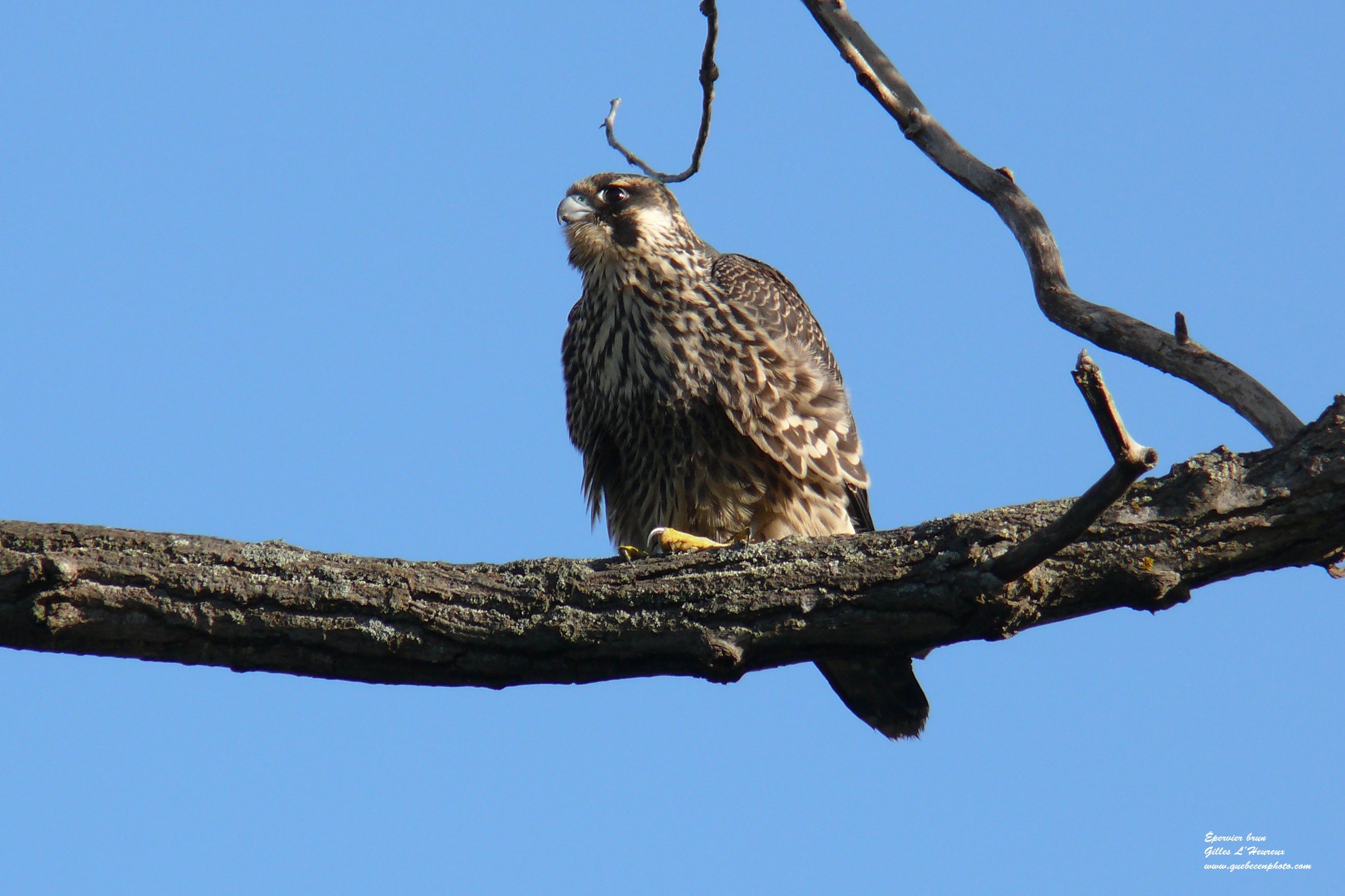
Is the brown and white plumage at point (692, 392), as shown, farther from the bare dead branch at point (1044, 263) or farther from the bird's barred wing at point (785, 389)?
the bare dead branch at point (1044, 263)

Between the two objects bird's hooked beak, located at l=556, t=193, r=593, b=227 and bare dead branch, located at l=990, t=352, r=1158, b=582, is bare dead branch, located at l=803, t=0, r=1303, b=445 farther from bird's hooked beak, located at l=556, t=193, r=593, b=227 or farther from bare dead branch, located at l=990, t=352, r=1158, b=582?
bird's hooked beak, located at l=556, t=193, r=593, b=227

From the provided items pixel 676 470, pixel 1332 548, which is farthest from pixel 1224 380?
pixel 676 470

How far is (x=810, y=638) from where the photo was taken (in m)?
2.96

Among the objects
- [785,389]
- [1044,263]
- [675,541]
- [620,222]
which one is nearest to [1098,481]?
[1044,263]

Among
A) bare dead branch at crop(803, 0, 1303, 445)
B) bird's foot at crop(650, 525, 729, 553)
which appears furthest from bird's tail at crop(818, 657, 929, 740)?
bare dead branch at crop(803, 0, 1303, 445)

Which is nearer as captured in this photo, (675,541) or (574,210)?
(675,541)

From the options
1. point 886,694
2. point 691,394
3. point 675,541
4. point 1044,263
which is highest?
point 691,394

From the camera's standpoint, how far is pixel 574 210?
15.9 ft

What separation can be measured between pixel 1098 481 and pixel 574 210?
2.94 m

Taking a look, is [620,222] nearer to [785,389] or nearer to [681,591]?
[785,389]

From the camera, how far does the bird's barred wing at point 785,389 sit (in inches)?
172

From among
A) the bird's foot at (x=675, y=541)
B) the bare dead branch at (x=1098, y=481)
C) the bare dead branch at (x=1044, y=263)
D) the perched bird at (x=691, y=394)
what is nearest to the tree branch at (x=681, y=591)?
the bare dead branch at (x=1098, y=481)

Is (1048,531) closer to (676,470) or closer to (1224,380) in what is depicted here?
(1224,380)

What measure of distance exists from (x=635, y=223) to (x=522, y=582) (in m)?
2.21
